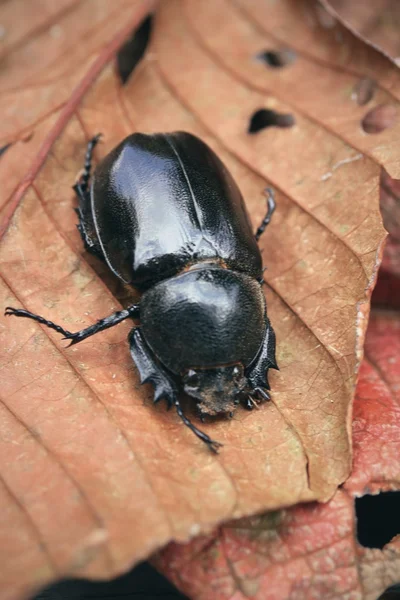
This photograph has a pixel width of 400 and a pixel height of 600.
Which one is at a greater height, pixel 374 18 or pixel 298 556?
pixel 298 556

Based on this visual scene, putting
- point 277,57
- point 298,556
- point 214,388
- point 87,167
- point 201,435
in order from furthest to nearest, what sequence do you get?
point 277,57 < point 87,167 < point 214,388 < point 201,435 < point 298,556

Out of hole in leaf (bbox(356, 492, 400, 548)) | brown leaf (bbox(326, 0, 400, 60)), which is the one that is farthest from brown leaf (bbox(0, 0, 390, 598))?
brown leaf (bbox(326, 0, 400, 60))

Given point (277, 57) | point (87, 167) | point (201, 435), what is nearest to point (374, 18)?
point (277, 57)

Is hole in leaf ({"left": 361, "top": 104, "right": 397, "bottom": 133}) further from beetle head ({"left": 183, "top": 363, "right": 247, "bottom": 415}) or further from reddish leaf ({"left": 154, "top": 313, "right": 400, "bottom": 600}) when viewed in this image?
reddish leaf ({"left": 154, "top": 313, "right": 400, "bottom": 600})

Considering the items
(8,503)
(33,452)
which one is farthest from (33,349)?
(8,503)

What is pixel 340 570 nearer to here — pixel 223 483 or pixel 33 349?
pixel 223 483

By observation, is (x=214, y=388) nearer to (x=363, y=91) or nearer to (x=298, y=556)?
(x=298, y=556)
